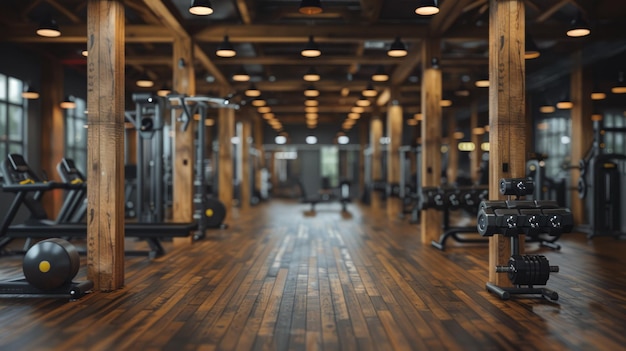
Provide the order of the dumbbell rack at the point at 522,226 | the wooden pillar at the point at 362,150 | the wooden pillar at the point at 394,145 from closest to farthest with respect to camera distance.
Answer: the dumbbell rack at the point at 522,226 → the wooden pillar at the point at 394,145 → the wooden pillar at the point at 362,150

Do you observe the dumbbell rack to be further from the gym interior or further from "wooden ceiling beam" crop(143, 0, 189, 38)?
"wooden ceiling beam" crop(143, 0, 189, 38)

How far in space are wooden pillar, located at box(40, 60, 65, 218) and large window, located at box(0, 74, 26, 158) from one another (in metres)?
0.51

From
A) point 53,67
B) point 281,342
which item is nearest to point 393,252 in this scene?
point 281,342

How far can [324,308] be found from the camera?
4684 millimetres

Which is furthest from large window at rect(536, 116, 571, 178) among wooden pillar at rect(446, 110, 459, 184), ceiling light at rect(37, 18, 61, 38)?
ceiling light at rect(37, 18, 61, 38)

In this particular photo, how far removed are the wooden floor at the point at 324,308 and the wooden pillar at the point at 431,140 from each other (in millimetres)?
1276

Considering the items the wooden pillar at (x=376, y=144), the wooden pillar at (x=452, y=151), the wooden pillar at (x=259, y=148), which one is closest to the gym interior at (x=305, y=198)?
the wooden pillar at (x=376, y=144)

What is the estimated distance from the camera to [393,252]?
8.03 metres

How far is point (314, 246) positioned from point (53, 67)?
6.61 metres

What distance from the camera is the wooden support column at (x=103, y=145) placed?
5.33 meters

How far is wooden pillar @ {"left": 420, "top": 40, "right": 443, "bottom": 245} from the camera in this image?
910cm

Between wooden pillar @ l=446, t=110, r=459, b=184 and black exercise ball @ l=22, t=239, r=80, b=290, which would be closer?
black exercise ball @ l=22, t=239, r=80, b=290

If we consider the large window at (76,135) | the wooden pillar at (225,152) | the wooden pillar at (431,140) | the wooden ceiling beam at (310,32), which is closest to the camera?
the wooden pillar at (431,140)

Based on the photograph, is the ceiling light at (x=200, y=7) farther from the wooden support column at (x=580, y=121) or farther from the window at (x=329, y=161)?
the window at (x=329, y=161)
